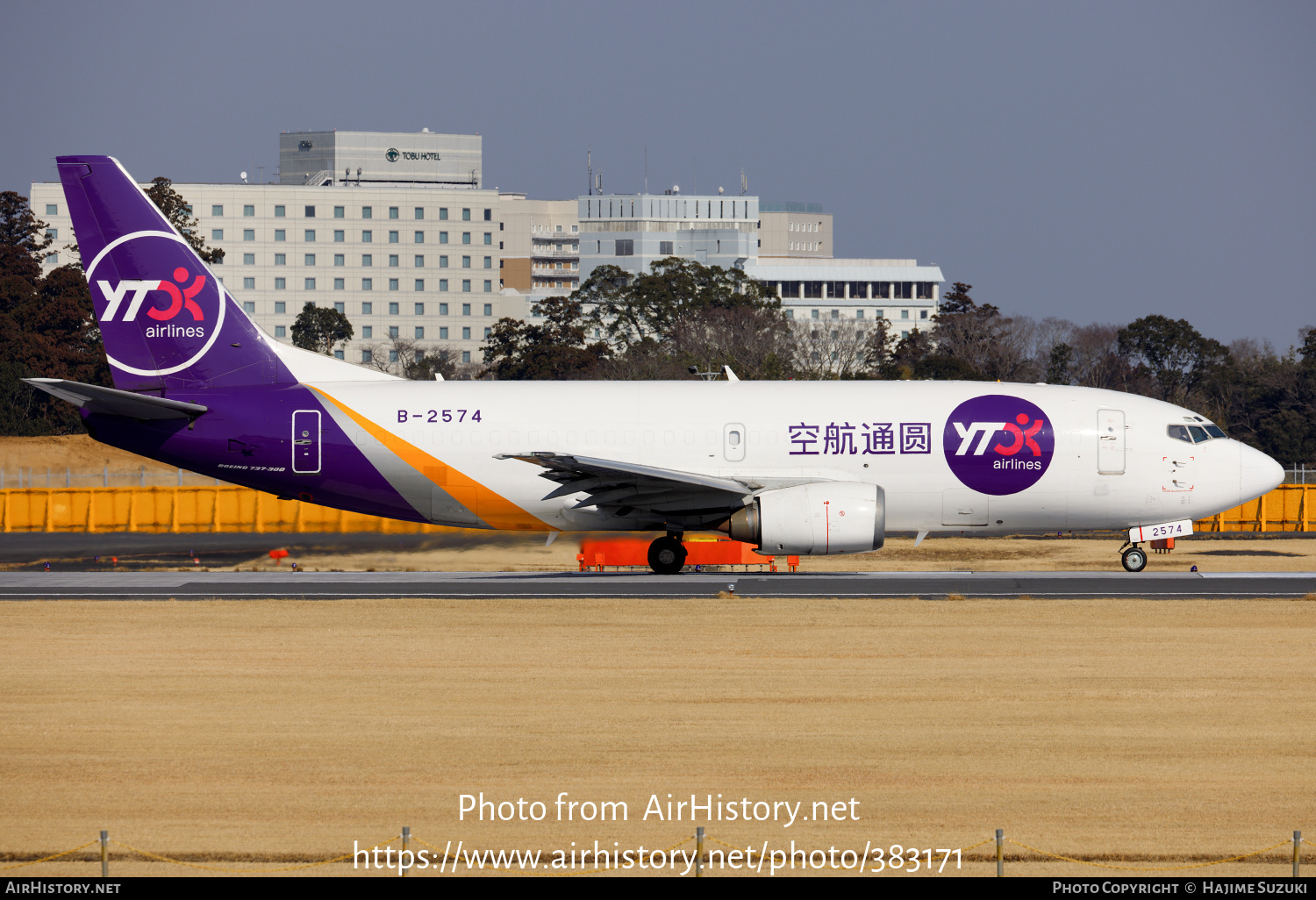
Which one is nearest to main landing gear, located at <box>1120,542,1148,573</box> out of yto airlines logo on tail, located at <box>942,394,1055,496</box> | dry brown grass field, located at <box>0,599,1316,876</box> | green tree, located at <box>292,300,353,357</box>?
yto airlines logo on tail, located at <box>942,394,1055,496</box>

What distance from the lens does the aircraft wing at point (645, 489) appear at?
29312 mm

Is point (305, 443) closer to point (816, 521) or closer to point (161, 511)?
point (816, 521)

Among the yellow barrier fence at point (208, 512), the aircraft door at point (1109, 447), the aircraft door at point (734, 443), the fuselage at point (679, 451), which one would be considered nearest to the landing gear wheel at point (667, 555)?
the fuselage at point (679, 451)

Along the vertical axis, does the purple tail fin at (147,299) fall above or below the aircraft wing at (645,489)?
above

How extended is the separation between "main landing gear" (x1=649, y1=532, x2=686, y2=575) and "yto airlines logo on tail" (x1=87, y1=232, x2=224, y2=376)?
1147cm

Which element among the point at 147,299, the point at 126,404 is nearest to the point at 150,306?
the point at 147,299

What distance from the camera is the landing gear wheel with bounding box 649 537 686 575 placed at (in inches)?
1271

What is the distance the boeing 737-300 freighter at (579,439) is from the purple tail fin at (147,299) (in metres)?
0.04

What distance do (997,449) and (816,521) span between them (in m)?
4.88

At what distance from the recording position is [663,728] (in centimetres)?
1554

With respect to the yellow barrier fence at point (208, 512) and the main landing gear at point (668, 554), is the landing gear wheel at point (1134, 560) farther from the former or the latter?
Result: the yellow barrier fence at point (208, 512)

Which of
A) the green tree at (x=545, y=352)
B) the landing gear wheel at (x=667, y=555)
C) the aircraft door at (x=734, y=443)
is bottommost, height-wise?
the landing gear wheel at (x=667, y=555)

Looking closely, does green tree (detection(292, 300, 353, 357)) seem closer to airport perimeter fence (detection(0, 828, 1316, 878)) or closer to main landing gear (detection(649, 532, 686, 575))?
main landing gear (detection(649, 532, 686, 575))
